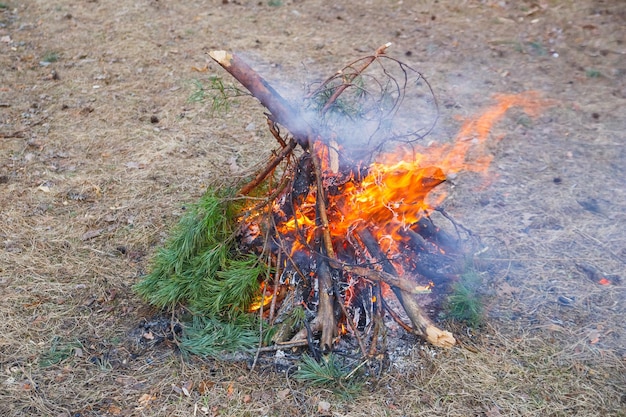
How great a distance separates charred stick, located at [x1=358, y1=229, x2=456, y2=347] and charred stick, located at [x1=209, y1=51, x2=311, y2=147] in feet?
2.59

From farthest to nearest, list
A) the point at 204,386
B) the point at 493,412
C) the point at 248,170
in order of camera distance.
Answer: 1. the point at 248,170
2. the point at 204,386
3. the point at 493,412

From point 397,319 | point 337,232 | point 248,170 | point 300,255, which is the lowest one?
point 397,319

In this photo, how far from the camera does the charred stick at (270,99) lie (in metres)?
2.92

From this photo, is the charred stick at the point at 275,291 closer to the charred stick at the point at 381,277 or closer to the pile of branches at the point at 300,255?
the pile of branches at the point at 300,255

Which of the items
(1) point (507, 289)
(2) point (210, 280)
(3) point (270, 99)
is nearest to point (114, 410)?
(2) point (210, 280)

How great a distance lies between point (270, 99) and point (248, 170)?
2.27ft

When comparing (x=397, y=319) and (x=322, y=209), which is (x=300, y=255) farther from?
(x=397, y=319)

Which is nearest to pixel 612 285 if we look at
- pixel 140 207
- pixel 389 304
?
pixel 389 304

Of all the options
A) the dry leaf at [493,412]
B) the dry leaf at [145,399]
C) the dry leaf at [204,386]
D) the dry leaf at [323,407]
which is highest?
the dry leaf at [493,412]

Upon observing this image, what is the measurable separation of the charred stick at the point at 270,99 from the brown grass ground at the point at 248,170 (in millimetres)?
744

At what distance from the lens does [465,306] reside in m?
3.30

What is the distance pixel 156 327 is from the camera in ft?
11.0

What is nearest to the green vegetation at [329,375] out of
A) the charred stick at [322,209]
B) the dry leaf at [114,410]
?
the charred stick at [322,209]

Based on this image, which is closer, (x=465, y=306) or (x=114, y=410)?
(x=114, y=410)
